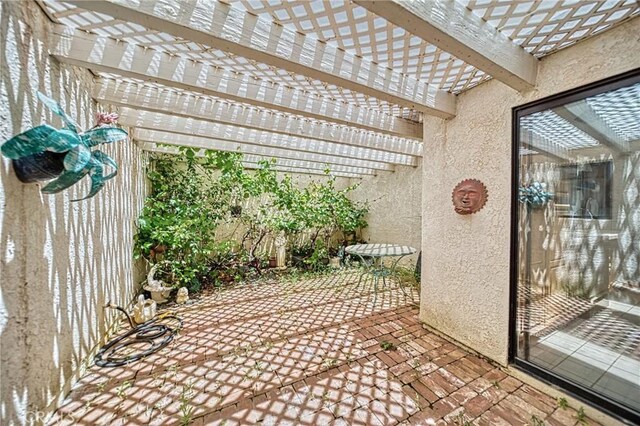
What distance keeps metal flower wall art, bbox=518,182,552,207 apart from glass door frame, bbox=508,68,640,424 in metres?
0.06

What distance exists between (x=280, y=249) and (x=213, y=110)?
473 centimetres

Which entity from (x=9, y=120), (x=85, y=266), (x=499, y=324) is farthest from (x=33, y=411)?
(x=499, y=324)

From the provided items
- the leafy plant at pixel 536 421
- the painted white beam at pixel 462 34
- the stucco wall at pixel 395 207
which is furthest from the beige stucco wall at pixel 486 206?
the stucco wall at pixel 395 207

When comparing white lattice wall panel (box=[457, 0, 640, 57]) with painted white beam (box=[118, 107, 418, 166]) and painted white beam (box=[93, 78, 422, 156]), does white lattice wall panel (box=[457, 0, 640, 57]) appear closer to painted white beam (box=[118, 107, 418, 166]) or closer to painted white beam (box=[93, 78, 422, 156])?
painted white beam (box=[93, 78, 422, 156])

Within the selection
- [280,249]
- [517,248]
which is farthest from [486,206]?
[280,249]

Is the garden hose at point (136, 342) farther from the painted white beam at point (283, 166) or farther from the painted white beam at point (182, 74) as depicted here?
the painted white beam at point (283, 166)

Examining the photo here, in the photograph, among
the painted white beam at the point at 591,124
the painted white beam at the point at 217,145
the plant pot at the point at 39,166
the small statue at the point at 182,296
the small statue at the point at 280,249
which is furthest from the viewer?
the small statue at the point at 280,249

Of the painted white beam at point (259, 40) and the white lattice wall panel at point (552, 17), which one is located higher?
the white lattice wall panel at point (552, 17)

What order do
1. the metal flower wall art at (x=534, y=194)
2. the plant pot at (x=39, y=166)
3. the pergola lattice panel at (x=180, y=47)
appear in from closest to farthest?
the plant pot at (x=39, y=166), the pergola lattice panel at (x=180, y=47), the metal flower wall art at (x=534, y=194)

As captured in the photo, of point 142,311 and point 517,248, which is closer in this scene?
point 517,248

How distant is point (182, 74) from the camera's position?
221 centimetres

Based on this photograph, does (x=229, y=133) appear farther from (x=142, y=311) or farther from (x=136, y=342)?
(x=136, y=342)

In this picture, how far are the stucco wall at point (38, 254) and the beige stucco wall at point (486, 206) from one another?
402cm

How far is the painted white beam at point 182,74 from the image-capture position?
6.32ft
